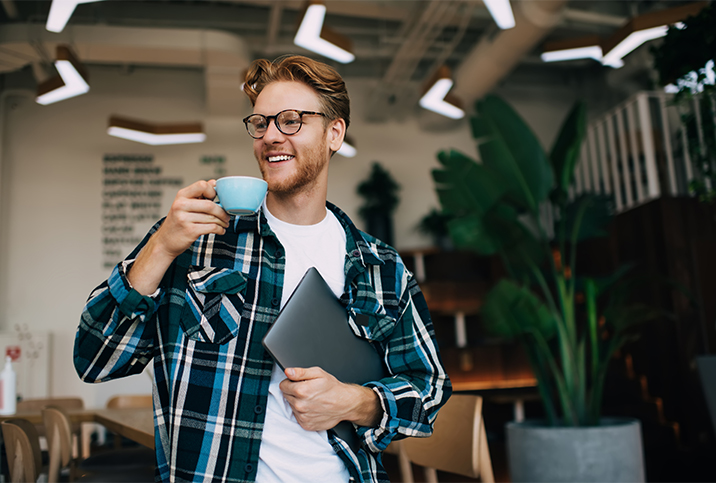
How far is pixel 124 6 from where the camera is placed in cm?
626

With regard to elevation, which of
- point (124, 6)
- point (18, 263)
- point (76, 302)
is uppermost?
point (124, 6)

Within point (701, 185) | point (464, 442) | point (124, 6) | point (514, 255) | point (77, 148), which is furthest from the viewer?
point (77, 148)

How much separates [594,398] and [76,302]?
543 centimetres

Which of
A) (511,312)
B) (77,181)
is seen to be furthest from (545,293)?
(77,181)

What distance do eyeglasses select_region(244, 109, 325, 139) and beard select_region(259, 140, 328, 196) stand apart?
0.06 meters

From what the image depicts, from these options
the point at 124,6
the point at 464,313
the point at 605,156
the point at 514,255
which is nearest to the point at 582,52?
the point at 605,156

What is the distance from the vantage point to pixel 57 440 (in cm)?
228

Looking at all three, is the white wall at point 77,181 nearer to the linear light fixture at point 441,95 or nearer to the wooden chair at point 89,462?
the linear light fixture at point 441,95

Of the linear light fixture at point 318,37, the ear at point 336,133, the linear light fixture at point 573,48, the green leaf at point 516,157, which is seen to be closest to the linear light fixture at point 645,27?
the linear light fixture at point 573,48

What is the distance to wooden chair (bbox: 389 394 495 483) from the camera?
1707 millimetres

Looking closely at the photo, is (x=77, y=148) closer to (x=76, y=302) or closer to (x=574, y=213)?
(x=76, y=302)

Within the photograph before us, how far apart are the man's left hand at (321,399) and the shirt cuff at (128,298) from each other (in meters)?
0.26

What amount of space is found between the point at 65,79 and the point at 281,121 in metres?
4.00

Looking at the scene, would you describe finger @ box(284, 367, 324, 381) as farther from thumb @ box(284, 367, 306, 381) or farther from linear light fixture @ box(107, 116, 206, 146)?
linear light fixture @ box(107, 116, 206, 146)
